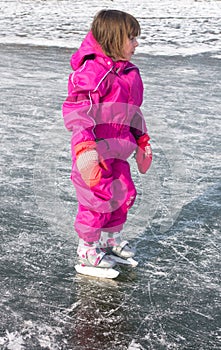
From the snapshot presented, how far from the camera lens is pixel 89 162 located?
268 centimetres

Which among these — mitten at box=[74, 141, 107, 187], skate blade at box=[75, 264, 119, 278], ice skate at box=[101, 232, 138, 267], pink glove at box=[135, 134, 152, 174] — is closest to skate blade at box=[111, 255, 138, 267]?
ice skate at box=[101, 232, 138, 267]

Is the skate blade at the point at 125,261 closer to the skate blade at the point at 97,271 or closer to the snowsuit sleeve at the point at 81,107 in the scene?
the skate blade at the point at 97,271

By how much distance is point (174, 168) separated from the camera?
4531mm

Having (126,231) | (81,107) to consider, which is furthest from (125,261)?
(81,107)

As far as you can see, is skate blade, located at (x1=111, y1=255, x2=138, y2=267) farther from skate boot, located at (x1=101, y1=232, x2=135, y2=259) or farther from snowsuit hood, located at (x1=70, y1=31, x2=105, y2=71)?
snowsuit hood, located at (x1=70, y1=31, x2=105, y2=71)

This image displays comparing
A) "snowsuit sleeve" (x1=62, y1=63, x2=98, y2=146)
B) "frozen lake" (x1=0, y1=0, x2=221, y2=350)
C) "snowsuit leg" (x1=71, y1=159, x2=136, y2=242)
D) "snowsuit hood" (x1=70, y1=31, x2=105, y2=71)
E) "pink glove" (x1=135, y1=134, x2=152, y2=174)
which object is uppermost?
"snowsuit hood" (x1=70, y1=31, x2=105, y2=71)

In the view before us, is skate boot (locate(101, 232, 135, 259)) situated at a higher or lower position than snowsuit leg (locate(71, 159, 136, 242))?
lower

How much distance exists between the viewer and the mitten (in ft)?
8.80

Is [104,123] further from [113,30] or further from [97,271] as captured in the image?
[97,271]

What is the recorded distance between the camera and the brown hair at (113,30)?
2.75 m

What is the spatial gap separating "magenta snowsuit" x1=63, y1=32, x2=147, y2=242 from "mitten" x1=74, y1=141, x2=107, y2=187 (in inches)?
1.3

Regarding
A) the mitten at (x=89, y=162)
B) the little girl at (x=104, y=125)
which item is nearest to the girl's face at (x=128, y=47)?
the little girl at (x=104, y=125)

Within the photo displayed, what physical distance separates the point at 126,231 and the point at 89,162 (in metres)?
0.95

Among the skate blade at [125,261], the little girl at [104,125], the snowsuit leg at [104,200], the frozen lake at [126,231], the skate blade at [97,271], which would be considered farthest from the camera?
the skate blade at [125,261]
